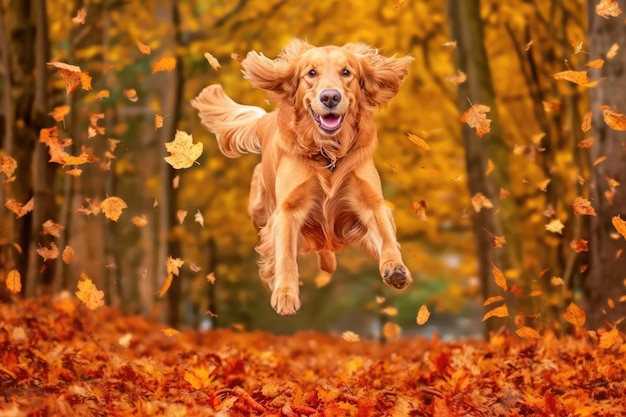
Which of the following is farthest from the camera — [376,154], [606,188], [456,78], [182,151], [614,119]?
[376,154]

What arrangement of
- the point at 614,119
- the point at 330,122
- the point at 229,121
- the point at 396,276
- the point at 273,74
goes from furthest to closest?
the point at 614,119
the point at 229,121
the point at 273,74
the point at 330,122
the point at 396,276

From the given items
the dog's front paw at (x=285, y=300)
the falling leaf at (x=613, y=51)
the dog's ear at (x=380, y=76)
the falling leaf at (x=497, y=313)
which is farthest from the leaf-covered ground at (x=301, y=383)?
the falling leaf at (x=613, y=51)

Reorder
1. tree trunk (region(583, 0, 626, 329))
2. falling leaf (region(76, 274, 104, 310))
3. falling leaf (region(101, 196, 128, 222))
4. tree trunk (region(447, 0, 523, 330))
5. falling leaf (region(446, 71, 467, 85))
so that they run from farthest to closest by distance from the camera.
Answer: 1. tree trunk (region(447, 0, 523, 330))
2. tree trunk (region(583, 0, 626, 329))
3. falling leaf (region(446, 71, 467, 85))
4. falling leaf (region(101, 196, 128, 222))
5. falling leaf (region(76, 274, 104, 310))

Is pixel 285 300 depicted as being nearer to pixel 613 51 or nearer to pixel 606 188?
pixel 606 188

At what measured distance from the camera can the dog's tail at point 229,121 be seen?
254 inches

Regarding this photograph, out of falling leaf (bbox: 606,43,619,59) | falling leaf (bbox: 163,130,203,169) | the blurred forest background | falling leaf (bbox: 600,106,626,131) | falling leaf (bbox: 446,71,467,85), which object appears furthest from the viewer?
the blurred forest background

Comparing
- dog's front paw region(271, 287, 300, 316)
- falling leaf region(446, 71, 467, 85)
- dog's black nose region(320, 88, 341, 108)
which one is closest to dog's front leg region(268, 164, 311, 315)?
dog's front paw region(271, 287, 300, 316)

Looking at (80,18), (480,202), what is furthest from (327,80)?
(480,202)

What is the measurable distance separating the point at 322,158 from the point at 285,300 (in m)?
1.00

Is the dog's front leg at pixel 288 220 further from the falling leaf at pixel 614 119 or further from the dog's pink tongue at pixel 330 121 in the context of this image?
the falling leaf at pixel 614 119

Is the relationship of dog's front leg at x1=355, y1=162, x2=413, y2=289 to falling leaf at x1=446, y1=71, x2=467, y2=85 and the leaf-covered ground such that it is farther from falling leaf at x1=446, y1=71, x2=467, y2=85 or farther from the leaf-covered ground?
falling leaf at x1=446, y1=71, x2=467, y2=85

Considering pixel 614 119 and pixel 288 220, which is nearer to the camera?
pixel 288 220

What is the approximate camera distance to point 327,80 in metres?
4.94

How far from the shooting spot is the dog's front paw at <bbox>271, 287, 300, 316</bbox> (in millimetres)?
4793
